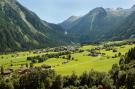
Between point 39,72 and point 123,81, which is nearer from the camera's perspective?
point 123,81

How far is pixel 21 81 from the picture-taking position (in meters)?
179

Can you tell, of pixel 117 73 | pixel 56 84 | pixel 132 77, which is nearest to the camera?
pixel 132 77

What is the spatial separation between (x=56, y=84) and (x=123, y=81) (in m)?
40.9

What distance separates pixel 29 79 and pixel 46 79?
9732mm

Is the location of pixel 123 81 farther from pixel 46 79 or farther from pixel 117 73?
pixel 46 79

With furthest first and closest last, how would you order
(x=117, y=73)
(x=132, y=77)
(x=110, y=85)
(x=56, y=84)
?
1. (x=56, y=84)
2. (x=117, y=73)
3. (x=110, y=85)
4. (x=132, y=77)

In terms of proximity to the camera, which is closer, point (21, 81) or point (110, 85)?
point (110, 85)

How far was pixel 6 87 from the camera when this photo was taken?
575ft

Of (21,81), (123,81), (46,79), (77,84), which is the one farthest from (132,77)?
(21,81)

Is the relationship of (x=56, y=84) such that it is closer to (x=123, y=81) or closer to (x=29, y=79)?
(x=29, y=79)

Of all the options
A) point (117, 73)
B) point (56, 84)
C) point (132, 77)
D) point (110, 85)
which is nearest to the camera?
point (132, 77)

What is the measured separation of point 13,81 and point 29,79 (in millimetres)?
8954

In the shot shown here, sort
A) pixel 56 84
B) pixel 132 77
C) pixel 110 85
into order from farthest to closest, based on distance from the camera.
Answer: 1. pixel 56 84
2. pixel 110 85
3. pixel 132 77

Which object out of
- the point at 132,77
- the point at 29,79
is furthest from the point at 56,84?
the point at 132,77
